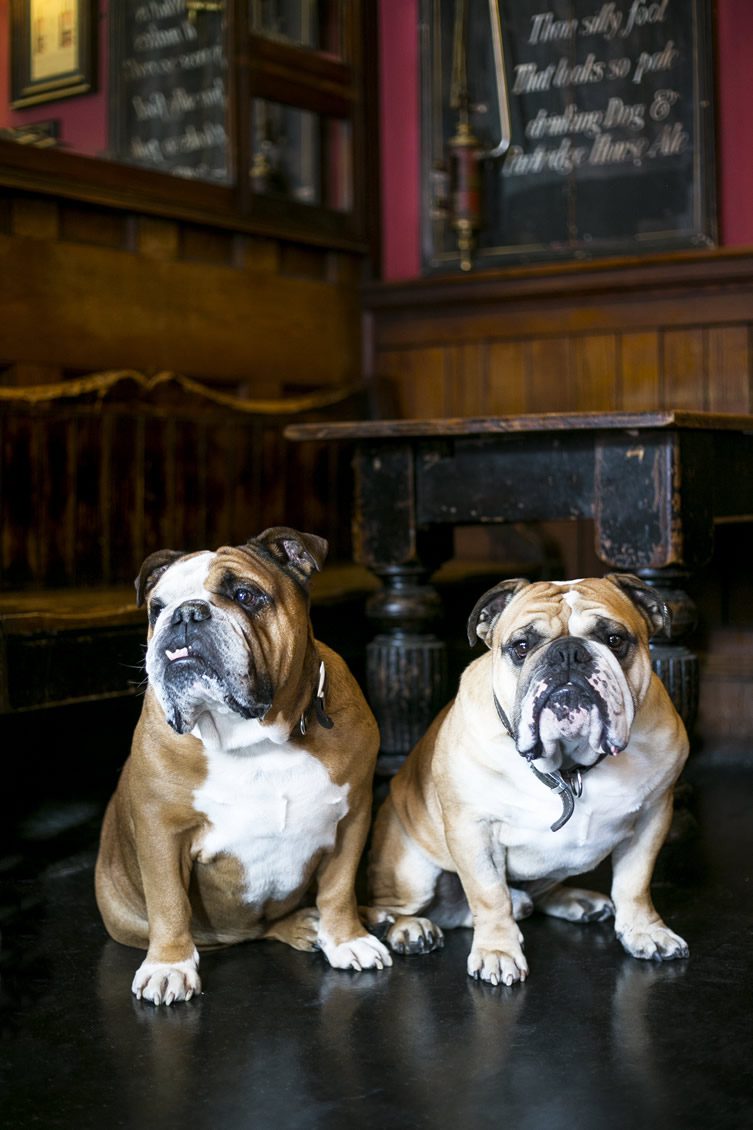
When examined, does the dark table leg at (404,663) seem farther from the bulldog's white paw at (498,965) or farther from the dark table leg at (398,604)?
the bulldog's white paw at (498,965)

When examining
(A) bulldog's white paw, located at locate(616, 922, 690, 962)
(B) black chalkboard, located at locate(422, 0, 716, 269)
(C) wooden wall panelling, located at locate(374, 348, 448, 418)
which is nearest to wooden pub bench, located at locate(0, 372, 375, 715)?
(C) wooden wall panelling, located at locate(374, 348, 448, 418)

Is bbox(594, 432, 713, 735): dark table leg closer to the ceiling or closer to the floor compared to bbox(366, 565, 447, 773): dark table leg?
closer to the ceiling

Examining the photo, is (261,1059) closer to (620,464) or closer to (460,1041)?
(460,1041)

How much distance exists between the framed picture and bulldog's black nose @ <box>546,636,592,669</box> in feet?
8.76

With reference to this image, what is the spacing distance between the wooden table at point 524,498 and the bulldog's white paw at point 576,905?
58 centimetres

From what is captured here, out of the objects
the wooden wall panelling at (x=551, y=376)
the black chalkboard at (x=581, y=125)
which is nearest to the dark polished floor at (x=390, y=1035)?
the wooden wall panelling at (x=551, y=376)

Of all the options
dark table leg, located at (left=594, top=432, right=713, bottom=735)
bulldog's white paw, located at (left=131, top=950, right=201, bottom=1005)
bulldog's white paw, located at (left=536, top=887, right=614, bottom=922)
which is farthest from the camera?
dark table leg, located at (left=594, top=432, right=713, bottom=735)

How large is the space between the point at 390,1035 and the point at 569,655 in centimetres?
63

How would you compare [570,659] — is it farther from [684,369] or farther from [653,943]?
[684,369]

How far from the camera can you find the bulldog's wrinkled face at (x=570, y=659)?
6.84 feet

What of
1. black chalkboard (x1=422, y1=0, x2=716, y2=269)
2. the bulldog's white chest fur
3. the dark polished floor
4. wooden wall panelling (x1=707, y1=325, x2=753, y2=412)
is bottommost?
the dark polished floor

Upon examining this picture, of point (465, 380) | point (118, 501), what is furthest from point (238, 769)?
point (465, 380)

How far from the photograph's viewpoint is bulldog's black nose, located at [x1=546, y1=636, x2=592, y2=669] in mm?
2096

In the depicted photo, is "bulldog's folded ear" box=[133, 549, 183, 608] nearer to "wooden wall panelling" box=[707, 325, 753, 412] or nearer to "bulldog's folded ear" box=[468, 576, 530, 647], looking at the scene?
"bulldog's folded ear" box=[468, 576, 530, 647]
